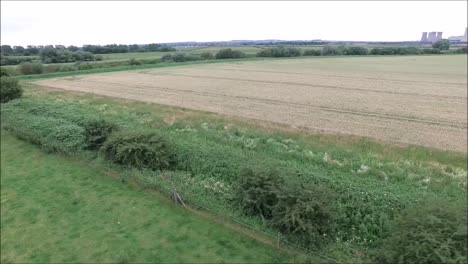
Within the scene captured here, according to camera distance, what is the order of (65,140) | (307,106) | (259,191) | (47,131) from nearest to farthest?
1. (259,191)
2. (65,140)
3. (47,131)
4. (307,106)

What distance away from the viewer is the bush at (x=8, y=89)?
107 ft

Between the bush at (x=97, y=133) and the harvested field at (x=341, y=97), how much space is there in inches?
451

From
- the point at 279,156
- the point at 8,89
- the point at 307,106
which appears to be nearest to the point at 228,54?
the point at 8,89

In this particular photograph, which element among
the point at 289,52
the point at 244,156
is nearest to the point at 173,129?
the point at 244,156

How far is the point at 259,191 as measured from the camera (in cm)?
1208

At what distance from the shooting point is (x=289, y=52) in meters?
92.8

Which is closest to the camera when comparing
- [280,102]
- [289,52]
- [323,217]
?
[323,217]

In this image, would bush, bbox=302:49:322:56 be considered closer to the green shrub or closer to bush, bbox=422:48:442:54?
bush, bbox=422:48:442:54

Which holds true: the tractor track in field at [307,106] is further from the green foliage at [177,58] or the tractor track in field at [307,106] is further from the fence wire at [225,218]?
the green foliage at [177,58]

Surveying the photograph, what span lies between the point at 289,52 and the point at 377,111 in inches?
2723

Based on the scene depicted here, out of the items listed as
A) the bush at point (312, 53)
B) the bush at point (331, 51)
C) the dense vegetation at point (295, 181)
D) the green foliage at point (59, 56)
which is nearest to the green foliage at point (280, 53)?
the bush at point (312, 53)

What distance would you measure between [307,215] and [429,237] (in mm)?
3331

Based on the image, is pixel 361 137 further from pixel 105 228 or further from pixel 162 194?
pixel 105 228

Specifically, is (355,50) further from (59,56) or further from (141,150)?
(141,150)
